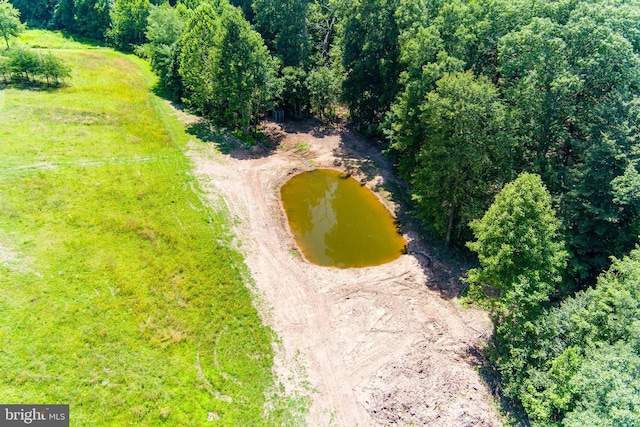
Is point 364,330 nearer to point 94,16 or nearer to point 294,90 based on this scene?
point 294,90

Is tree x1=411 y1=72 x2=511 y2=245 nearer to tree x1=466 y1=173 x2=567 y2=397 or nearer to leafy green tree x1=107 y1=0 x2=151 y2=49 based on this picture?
tree x1=466 y1=173 x2=567 y2=397

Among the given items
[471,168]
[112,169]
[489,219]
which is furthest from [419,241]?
[112,169]

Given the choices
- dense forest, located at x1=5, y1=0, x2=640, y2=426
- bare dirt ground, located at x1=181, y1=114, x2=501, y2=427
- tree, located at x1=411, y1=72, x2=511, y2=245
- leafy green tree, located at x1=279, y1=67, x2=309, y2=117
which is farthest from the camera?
leafy green tree, located at x1=279, y1=67, x2=309, y2=117

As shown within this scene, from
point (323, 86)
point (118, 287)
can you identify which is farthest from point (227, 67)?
point (118, 287)

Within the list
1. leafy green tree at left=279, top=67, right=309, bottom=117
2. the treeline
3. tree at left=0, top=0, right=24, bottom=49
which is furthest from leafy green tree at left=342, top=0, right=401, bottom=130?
tree at left=0, top=0, right=24, bottom=49

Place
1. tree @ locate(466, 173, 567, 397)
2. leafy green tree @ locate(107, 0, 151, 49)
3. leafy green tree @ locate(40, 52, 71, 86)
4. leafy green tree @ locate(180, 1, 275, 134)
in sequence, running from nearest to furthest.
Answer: tree @ locate(466, 173, 567, 397), leafy green tree @ locate(180, 1, 275, 134), leafy green tree @ locate(40, 52, 71, 86), leafy green tree @ locate(107, 0, 151, 49)
